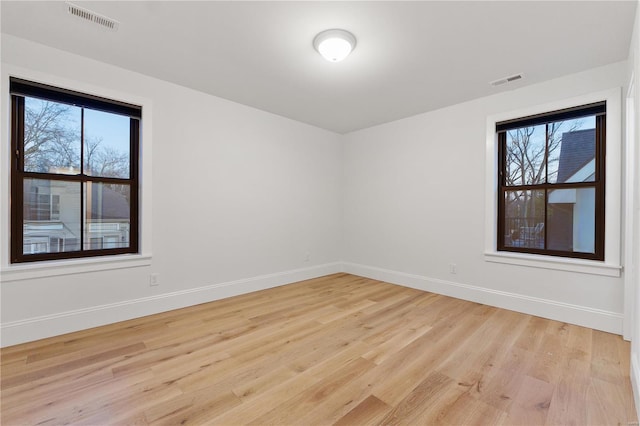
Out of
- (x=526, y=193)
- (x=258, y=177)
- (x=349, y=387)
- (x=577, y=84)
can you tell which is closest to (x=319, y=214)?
(x=258, y=177)

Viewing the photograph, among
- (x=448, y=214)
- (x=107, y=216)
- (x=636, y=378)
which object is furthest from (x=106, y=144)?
(x=636, y=378)

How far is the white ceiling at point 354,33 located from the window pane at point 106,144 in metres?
0.57

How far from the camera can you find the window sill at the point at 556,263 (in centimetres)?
269

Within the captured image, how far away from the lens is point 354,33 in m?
2.28

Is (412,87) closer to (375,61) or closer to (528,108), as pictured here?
(375,61)

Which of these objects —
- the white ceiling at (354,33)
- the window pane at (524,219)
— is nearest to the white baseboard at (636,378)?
the window pane at (524,219)

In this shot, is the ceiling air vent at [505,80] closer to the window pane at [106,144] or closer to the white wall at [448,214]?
the white wall at [448,214]

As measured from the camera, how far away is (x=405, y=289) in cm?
408

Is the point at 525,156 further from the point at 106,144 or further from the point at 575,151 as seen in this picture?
the point at 106,144

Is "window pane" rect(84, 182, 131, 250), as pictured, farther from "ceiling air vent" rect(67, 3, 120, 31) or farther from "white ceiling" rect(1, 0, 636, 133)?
"ceiling air vent" rect(67, 3, 120, 31)

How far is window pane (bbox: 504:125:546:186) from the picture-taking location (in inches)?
129

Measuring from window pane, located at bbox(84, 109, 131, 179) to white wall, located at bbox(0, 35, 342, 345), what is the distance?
9.4 inches

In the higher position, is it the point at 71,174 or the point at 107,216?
the point at 71,174

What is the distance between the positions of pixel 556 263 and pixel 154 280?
4297mm
